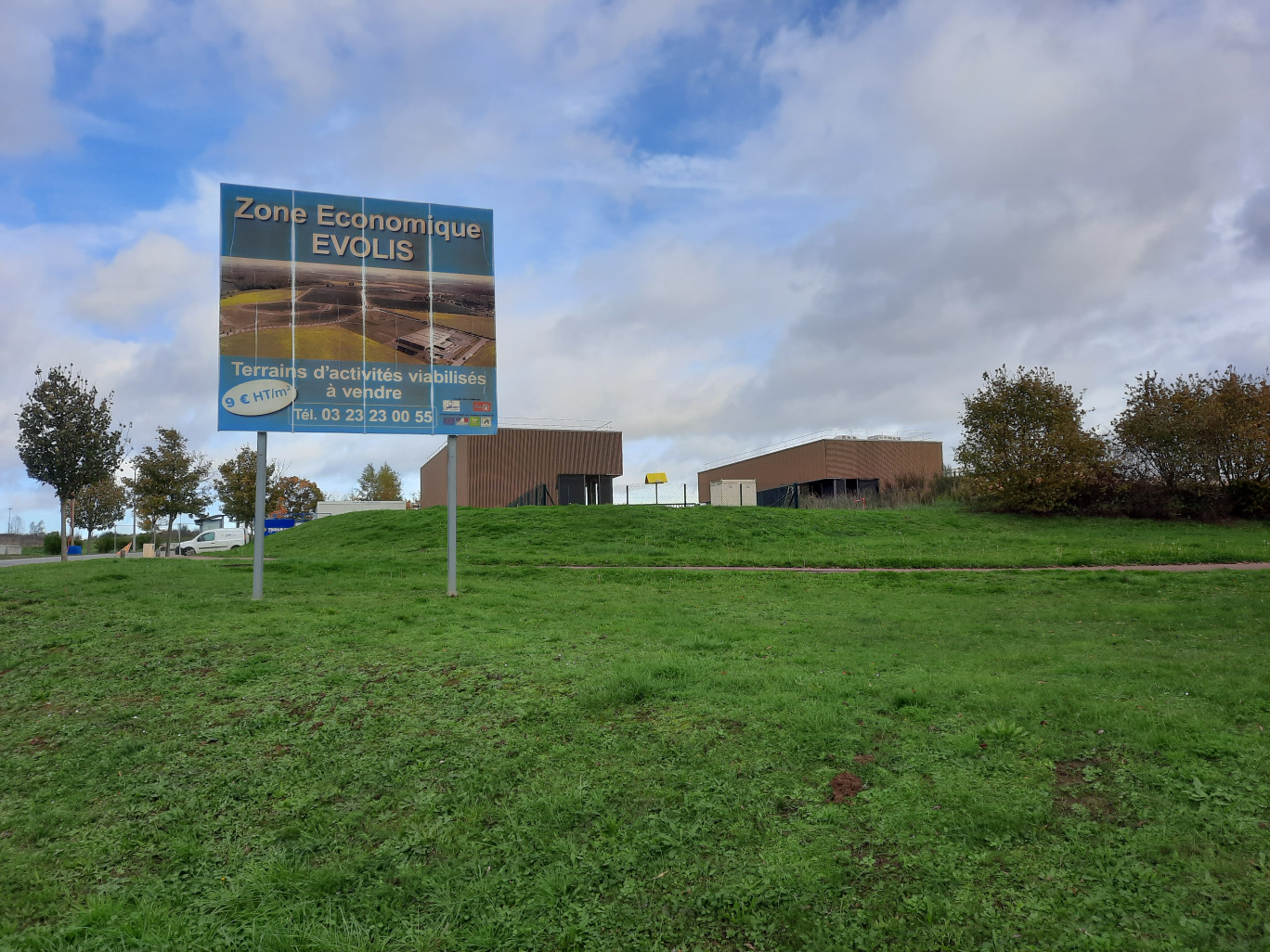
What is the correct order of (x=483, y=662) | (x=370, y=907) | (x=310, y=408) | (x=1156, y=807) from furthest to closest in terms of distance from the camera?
(x=310, y=408), (x=483, y=662), (x=1156, y=807), (x=370, y=907)

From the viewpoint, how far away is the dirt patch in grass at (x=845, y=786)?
4393mm

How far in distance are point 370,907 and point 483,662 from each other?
3437mm

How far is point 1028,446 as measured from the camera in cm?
2914

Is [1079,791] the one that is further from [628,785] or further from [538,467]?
[538,467]

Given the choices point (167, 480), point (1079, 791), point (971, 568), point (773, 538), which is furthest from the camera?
point (167, 480)

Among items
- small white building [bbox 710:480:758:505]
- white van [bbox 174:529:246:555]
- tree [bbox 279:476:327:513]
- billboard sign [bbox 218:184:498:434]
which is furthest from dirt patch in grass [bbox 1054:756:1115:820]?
tree [bbox 279:476:327:513]

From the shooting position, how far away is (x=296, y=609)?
10180 mm

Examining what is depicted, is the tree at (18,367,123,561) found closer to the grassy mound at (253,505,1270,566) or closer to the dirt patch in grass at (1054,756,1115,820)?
the grassy mound at (253,505,1270,566)

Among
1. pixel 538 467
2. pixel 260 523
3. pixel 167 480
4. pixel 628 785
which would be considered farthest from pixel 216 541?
pixel 628 785

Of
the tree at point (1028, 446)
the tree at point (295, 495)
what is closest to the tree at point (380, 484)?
the tree at point (295, 495)

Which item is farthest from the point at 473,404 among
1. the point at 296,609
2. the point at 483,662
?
the point at 483,662

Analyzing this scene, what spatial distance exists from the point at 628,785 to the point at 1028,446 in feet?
95.3

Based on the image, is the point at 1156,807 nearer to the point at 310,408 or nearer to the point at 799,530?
the point at 310,408

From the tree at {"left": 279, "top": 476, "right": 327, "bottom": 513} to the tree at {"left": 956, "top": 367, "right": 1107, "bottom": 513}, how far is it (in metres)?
47.1
